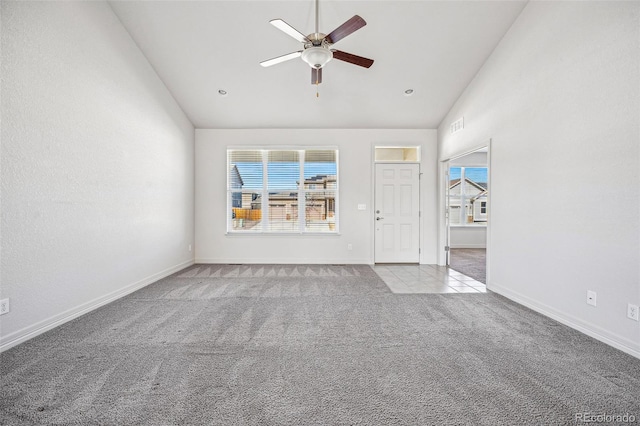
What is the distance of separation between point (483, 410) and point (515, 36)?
4021 millimetres

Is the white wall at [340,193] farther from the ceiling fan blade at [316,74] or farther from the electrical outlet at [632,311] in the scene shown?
the electrical outlet at [632,311]

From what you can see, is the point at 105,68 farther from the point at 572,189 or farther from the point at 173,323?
the point at 572,189

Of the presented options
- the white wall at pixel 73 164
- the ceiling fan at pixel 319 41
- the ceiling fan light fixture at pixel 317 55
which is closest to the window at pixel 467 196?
the ceiling fan at pixel 319 41

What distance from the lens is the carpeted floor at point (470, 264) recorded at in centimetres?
449

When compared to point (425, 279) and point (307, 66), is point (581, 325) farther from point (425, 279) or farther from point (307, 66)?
point (307, 66)

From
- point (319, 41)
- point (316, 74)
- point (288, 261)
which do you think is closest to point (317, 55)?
point (319, 41)

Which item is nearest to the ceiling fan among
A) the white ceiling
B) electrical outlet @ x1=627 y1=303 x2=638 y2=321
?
the white ceiling

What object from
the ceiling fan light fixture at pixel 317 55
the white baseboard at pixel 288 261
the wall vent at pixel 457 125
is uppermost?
the ceiling fan light fixture at pixel 317 55

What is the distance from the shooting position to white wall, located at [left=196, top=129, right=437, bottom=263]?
533 centimetres

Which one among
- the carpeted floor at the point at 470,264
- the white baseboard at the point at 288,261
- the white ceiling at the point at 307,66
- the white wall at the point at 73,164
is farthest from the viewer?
the white baseboard at the point at 288,261

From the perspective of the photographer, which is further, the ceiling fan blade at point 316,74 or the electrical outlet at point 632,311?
the ceiling fan blade at point 316,74

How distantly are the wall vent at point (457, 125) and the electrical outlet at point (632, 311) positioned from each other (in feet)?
10.3

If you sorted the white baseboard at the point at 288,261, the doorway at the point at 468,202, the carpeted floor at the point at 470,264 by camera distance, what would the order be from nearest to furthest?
the carpeted floor at the point at 470,264
the white baseboard at the point at 288,261
the doorway at the point at 468,202

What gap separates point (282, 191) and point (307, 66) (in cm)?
240
